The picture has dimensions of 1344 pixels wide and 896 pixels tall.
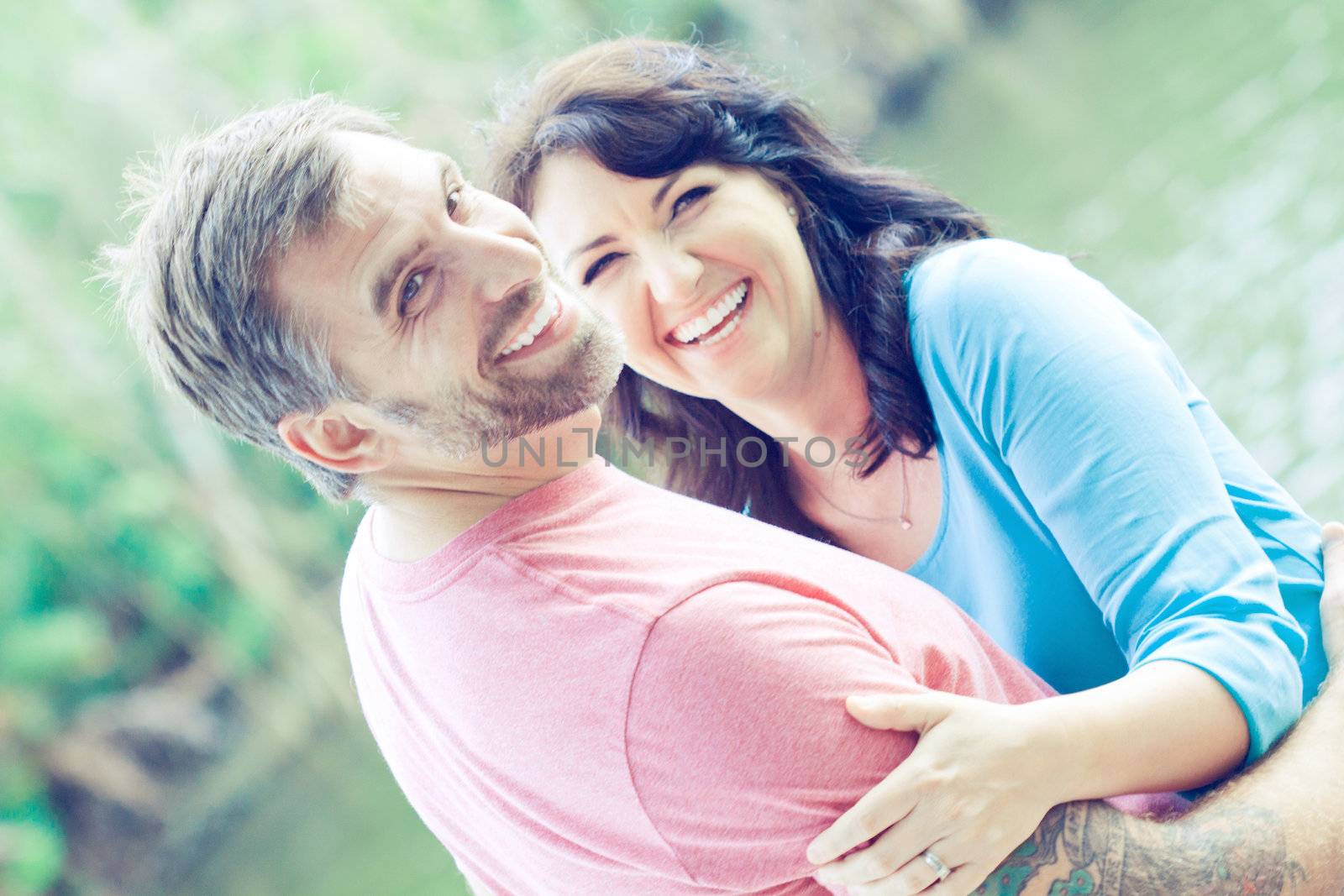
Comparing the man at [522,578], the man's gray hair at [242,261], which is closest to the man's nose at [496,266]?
the man at [522,578]

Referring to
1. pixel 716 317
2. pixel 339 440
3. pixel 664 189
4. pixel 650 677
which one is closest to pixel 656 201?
pixel 664 189

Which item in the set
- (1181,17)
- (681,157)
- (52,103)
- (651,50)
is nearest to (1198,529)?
(681,157)

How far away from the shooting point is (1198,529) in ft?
3.52

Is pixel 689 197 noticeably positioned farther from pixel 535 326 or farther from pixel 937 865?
pixel 937 865

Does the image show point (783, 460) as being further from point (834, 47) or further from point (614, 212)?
point (834, 47)

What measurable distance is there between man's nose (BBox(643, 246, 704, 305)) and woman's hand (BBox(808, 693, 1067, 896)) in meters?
0.72

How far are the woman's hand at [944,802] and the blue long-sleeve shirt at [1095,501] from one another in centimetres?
22

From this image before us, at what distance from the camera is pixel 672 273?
4.78 ft

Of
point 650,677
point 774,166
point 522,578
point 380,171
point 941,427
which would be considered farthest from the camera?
point 774,166

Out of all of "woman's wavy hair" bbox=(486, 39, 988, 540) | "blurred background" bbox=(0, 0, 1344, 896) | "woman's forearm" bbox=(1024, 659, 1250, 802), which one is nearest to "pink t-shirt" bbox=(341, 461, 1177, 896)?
"woman's forearm" bbox=(1024, 659, 1250, 802)

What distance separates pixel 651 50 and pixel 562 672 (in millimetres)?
971

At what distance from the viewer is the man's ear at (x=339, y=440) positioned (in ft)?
3.62

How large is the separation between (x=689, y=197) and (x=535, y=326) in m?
0.47

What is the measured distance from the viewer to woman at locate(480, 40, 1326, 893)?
3.11 feet
